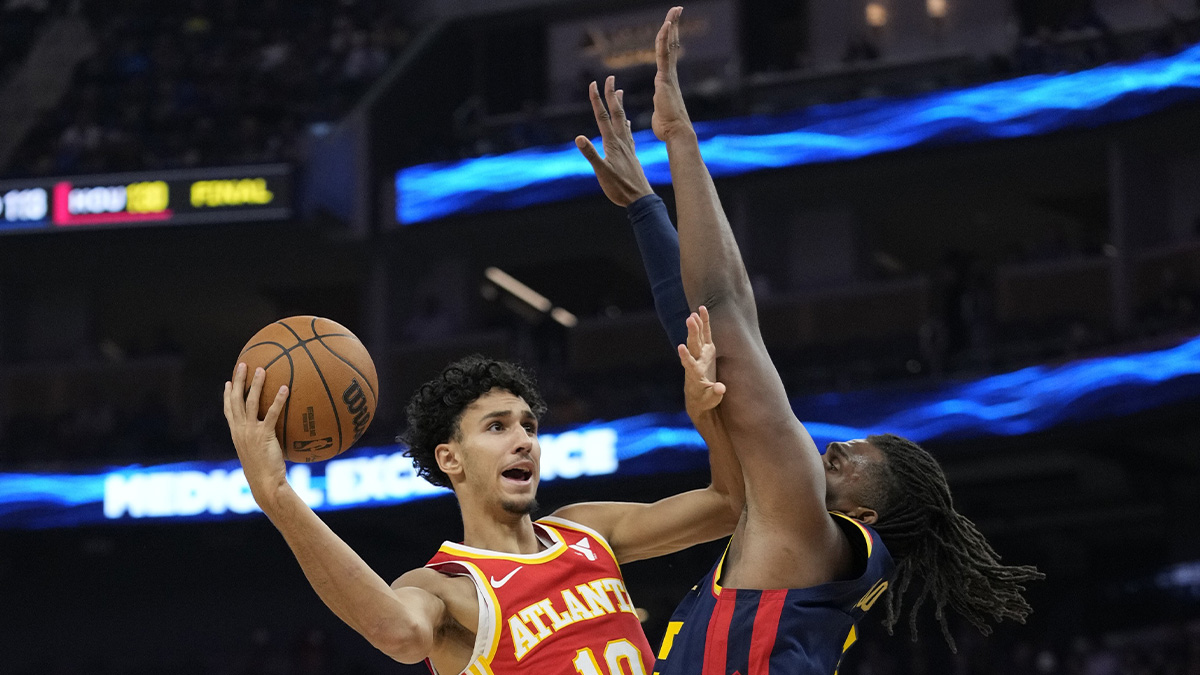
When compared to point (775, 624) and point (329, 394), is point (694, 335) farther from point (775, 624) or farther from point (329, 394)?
point (329, 394)

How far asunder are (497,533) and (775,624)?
3.70 ft

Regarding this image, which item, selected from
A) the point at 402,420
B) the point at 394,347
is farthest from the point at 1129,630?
the point at 394,347

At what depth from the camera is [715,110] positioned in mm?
17781

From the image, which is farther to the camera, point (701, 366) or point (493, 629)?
point (493, 629)

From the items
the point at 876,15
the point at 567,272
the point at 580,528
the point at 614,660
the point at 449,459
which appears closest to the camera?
the point at 614,660

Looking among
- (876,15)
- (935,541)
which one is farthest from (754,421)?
(876,15)

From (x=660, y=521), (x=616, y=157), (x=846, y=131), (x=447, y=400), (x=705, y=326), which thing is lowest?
(x=660, y=521)

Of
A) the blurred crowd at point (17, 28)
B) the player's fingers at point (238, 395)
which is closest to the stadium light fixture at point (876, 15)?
the blurred crowd at point (17, 28)

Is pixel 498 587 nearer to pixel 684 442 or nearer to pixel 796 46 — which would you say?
pixel 684 442

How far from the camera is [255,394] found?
3.20m

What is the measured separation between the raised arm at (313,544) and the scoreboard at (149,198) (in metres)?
15.7

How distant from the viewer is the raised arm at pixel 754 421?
3105mm

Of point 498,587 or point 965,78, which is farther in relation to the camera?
point 965,78

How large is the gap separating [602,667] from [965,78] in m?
13.9
